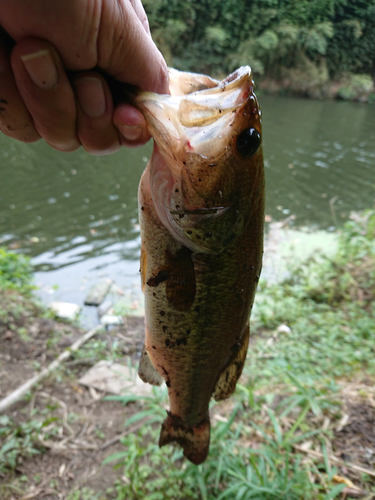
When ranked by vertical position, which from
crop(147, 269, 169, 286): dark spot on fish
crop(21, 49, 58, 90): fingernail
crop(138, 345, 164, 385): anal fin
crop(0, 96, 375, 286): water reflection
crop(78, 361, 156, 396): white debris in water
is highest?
crop(21, 49, 58, 90): fingernail

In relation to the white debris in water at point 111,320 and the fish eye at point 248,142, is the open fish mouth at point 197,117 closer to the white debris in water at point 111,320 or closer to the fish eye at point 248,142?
the fish eye at point 248,142

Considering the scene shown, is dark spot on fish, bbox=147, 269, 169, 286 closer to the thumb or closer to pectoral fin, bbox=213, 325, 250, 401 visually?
pectoral fin, bbox=213, 325, 250, 401

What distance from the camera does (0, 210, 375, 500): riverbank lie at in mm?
2348

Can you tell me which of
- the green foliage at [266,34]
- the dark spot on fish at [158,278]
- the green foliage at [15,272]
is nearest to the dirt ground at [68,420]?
the green foliage at [15,272]

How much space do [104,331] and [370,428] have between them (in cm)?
309

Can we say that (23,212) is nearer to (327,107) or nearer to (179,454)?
(179,454)

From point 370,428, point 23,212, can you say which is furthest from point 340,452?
point 23,212

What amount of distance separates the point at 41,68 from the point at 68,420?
2.97 metres

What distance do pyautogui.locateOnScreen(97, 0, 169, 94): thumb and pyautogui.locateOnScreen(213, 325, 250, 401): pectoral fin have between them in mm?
1167

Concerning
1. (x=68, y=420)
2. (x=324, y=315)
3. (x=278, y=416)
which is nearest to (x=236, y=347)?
(x=278, y=416)

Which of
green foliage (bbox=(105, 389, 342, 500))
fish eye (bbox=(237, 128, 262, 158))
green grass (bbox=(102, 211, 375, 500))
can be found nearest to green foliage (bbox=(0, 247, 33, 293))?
green grass (bbox=(102, 211, 375, 500))

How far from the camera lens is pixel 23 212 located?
786 centimetres

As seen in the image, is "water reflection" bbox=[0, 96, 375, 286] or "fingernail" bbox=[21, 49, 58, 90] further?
"water reflection" bbox=[0, 96, 375, 286]

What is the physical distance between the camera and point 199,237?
1.31m
